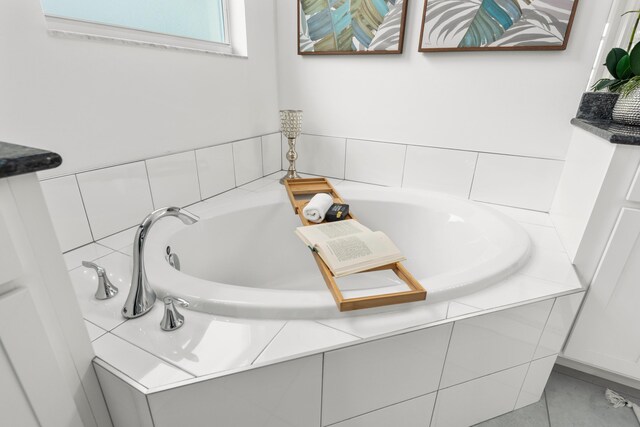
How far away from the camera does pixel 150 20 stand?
1110mm

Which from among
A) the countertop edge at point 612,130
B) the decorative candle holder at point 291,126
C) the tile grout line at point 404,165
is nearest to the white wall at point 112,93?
the decorative candle holder at point 291,126

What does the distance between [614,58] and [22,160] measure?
1491mm

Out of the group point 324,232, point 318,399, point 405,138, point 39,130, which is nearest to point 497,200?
point 405,138

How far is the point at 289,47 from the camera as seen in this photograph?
5.18ft

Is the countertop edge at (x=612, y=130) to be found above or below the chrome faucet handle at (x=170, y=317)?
above

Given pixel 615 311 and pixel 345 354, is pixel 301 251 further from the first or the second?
pixel 615 311

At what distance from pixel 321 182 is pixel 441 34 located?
2.54 feet

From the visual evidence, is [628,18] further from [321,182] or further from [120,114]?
[120,114]

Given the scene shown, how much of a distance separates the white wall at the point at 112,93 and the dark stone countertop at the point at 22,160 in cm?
42

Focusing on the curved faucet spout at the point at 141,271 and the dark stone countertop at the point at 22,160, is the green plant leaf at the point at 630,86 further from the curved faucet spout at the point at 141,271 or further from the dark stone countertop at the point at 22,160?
the dark stone countertop at the point at 22,160

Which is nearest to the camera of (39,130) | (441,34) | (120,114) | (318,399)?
(318,399)

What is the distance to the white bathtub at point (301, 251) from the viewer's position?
73 cm

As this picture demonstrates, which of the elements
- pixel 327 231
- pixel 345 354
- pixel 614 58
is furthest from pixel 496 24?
pixel 345 354

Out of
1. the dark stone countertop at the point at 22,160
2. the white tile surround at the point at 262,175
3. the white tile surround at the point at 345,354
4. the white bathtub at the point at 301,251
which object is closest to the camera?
the dark stone countertop at the point at 22,160
